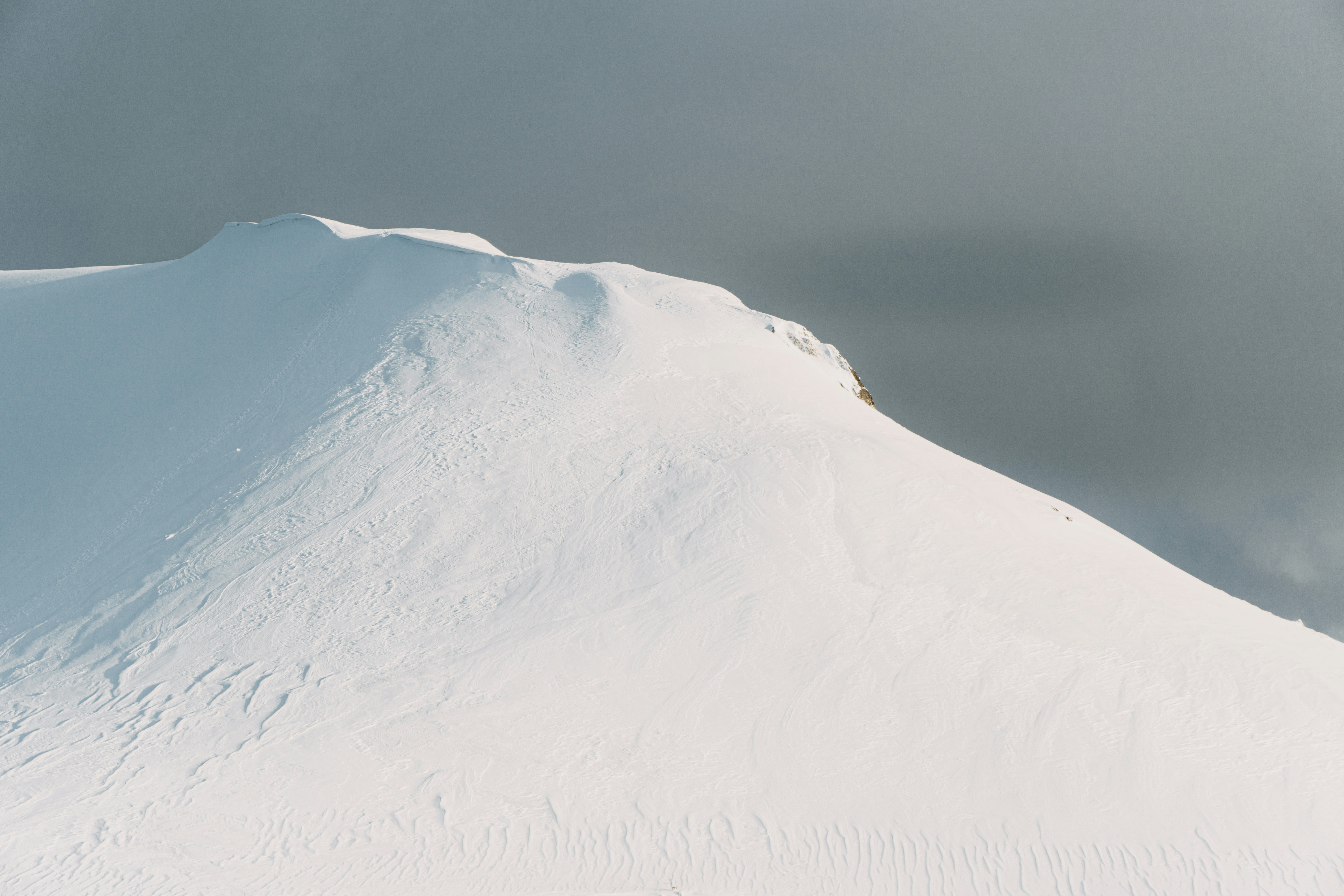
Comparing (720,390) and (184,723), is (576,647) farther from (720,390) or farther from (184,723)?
(720,390)

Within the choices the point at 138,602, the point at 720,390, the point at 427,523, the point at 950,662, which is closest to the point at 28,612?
the point at 138,602

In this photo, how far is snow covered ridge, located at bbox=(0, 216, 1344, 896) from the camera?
6.05 meters

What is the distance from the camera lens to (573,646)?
25.2 feet

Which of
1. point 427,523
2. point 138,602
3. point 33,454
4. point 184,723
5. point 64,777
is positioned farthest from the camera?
point 33,454

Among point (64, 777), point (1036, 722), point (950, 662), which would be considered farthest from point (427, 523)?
point (1036, 722)

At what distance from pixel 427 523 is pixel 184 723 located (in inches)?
107

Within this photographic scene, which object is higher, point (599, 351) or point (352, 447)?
point (599, 351)

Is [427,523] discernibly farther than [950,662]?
Yes

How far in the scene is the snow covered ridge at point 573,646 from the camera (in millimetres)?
6055

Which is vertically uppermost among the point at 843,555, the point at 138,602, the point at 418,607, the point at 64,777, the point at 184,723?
the point at 843,555

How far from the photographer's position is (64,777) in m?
6.43

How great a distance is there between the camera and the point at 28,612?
859cm

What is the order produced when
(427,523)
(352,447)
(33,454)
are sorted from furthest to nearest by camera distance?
(33,454) < (352,447) < (427,523)

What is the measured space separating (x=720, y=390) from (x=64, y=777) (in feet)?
24.7
